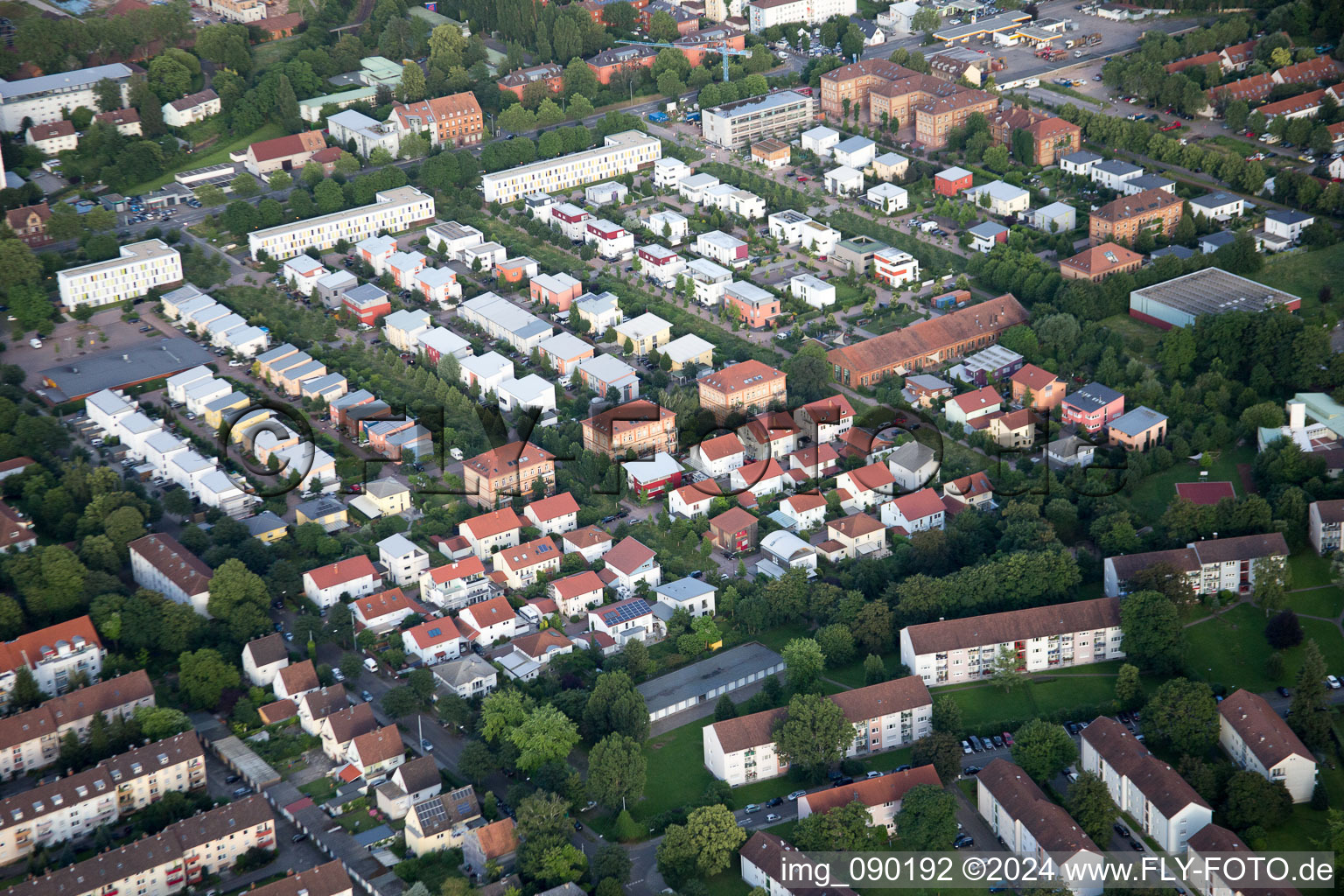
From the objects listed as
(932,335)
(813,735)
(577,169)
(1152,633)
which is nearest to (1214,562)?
(1152,633)

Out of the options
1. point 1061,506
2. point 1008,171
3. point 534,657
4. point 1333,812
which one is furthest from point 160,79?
point 1333,812

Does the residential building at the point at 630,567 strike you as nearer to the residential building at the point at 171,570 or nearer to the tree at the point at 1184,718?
the residential building at the point at 171,570

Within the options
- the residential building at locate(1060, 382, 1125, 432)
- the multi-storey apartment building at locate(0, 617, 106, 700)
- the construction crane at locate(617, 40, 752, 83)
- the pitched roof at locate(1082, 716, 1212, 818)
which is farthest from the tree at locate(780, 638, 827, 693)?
the construction crane at locate(617, 40, 752, 83)

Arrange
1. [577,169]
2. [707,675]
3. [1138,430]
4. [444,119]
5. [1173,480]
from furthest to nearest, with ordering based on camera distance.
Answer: [444,119]
[577,169]
[1138,430]
[1173,480]
[707,675]

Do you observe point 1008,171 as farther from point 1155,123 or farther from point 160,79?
point 160,79

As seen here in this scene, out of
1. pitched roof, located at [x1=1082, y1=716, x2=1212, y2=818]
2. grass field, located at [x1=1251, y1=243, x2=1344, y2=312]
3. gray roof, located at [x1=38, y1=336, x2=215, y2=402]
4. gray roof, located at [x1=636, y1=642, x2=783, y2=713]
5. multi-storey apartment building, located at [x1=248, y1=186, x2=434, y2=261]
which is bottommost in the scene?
gray roof, located at [x1=636, y1=642, x2=783, y2=713]

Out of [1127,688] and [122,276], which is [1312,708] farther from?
[122,276]

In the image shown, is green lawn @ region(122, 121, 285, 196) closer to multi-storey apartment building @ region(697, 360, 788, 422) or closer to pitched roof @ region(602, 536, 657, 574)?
multi-storey apartment building @ region(697, 360, 788, 422)
